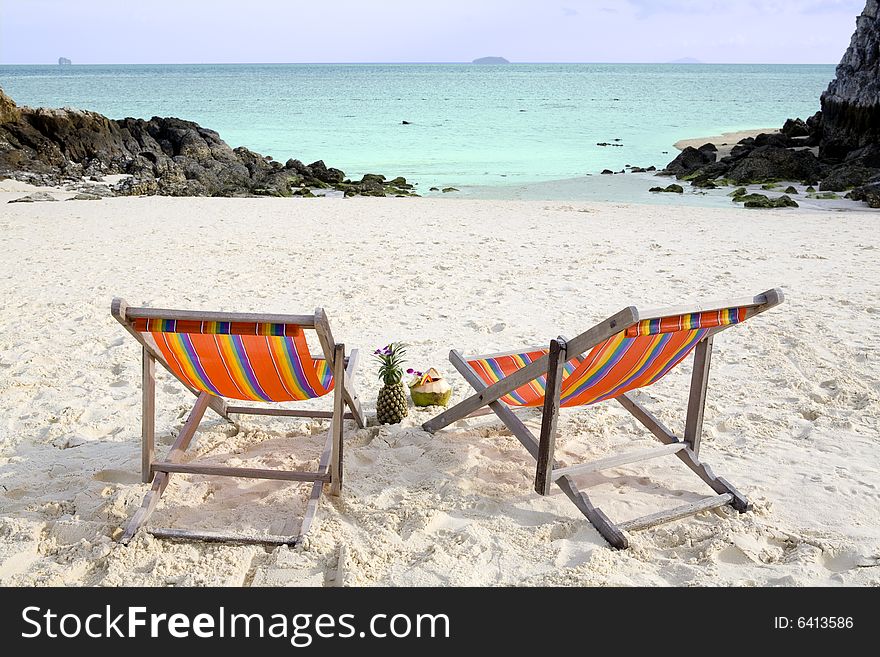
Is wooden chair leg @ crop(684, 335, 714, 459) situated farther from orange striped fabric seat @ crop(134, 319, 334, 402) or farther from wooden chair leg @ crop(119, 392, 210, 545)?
wooden chair leg @ crop(119, 392, 210, 545)

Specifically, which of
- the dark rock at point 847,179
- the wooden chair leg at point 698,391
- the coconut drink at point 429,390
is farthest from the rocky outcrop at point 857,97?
the wooden chair leg at point 698,391

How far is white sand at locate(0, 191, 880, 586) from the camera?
2.57 m

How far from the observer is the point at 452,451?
3404mm

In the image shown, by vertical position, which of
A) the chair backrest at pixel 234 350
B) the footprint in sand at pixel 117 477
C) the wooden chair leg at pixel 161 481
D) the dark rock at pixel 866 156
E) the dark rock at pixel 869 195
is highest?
the dark rock at pixel 866 156

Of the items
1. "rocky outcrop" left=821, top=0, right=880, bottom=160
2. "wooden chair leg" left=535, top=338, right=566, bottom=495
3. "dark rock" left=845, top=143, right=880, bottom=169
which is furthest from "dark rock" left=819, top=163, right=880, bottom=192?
"wooden chair leg" left=535, top=338, right=566, bottom=495

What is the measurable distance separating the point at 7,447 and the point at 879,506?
11.6 ft

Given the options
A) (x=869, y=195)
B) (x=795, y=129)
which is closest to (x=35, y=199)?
(x=869, y=195)

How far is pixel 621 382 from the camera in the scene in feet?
9.55

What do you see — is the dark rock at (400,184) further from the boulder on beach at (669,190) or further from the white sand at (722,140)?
the white sand at (722,140)

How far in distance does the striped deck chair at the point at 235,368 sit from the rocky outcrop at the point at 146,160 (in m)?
11.5

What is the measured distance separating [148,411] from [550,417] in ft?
4.68

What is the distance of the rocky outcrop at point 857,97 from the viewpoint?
60.4 feet

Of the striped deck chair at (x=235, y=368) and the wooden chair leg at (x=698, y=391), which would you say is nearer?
the striped deck chair at (x=235, y=368)
